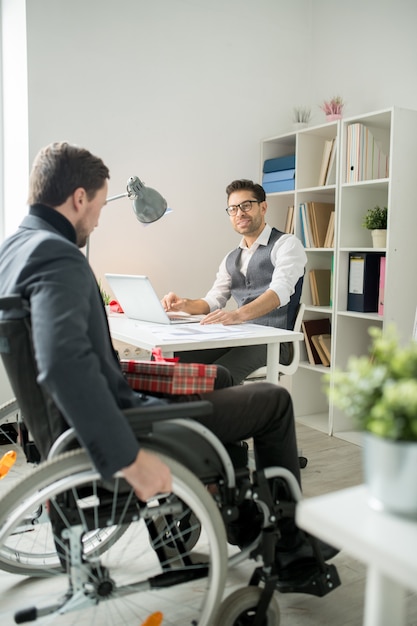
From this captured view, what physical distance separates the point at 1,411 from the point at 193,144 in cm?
233

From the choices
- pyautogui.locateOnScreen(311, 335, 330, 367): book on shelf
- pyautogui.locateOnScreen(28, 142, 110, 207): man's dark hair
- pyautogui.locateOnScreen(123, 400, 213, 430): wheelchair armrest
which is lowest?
pyautogui.locateOnScreen(311, 335, 330, 367): book on shelf

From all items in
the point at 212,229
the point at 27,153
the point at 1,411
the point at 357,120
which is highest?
the point at 357,120

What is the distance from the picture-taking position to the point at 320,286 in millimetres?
3637

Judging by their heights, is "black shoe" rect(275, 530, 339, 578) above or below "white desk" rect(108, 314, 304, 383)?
below

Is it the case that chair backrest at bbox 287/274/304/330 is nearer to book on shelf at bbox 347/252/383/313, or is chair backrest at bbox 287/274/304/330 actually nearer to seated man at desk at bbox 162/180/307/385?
seated man at desk at bbox 162/180/307/385

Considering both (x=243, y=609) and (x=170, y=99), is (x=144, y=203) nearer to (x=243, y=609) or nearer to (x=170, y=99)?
(x=170, y=99)

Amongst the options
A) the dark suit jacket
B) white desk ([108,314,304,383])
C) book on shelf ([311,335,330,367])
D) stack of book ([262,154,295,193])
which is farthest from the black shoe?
stack of book ([262,154,295,193])

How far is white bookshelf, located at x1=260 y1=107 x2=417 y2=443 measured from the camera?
9.89ft

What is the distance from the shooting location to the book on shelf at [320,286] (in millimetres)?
3621

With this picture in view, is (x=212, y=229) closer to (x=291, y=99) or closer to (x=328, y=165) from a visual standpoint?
(x=328, y=165)

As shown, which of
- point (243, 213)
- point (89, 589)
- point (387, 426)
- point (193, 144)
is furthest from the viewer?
point (193, 144)

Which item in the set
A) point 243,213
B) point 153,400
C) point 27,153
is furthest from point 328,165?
point 153,400

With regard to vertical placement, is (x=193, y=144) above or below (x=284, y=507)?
above

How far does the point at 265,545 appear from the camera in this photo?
1.50 metres
